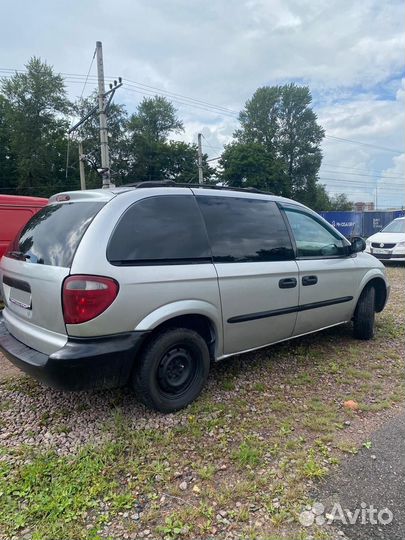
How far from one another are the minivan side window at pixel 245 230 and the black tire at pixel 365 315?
147 cm

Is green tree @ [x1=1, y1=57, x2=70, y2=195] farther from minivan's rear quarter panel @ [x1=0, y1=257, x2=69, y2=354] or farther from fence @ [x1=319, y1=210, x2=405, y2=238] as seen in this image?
minivan's rear quarter panel @ [x1=0, y1=257, x2=69, y2=354]

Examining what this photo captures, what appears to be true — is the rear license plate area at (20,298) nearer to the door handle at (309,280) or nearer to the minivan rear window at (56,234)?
the minivan rear window at (56,234)

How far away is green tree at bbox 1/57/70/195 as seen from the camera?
32406mm

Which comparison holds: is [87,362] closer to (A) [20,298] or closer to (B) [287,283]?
(A) [20,298]

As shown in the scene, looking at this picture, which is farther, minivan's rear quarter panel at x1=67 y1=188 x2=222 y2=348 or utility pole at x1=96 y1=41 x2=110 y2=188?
utility pole at x1=96 y1=41 x2=110 y2=188

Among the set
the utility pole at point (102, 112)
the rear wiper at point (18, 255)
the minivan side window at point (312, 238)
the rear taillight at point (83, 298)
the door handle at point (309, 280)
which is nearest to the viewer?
the rear taillight at point (83, 298)

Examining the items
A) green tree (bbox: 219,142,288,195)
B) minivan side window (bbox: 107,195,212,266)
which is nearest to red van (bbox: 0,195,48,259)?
minivan side window (bbox: 107,195,212,266)

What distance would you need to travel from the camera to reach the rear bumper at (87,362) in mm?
2398

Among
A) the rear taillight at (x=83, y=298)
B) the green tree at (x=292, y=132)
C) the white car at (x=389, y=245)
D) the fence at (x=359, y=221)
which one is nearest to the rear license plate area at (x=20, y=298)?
the rear taillight at (x=83, y=298)

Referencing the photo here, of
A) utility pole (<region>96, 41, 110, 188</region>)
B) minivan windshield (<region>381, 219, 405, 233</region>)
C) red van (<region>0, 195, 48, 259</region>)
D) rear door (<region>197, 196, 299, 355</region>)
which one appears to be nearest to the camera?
rear door (<region>197, 196, 299, 355</region>)

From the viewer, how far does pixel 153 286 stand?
104 inches

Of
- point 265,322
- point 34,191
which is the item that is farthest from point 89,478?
point 34,191

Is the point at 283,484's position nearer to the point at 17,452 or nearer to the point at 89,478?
the point at 89,478

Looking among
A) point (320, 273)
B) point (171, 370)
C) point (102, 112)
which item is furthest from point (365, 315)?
point (102, 112)
